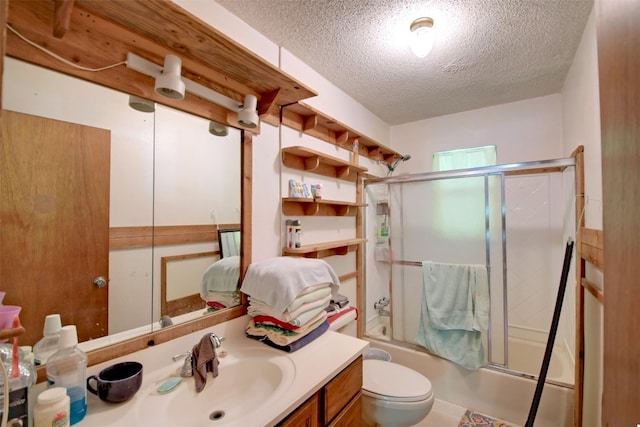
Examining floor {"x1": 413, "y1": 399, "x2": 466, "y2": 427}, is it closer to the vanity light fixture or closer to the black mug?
the black mug

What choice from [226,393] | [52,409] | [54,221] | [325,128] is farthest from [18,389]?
[325,128]

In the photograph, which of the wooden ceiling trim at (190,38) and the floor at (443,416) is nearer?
the wooden ceiling trim at (190,38)

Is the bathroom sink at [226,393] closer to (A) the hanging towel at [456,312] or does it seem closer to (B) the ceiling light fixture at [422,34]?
(A) the hanging towel at [456,312]

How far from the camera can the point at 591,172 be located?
4.87 ft

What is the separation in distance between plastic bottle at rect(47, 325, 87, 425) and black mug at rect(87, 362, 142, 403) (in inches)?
1.7

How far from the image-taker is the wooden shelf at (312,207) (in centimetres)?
167

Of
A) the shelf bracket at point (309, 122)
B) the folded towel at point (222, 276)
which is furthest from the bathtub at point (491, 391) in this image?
the shelf bracket at point (309, 122)

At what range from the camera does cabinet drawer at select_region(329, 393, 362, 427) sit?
1085mm

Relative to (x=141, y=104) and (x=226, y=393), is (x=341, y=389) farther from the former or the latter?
(x=141, y=104)

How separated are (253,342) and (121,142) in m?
0.99

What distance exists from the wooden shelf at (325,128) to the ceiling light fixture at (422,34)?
25.3 inches

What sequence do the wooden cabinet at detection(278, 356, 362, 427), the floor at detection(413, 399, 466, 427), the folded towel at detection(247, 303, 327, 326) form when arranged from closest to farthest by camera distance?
1. the wooden cabinet at detection(278, 356, 362, 427)
2. the folded towel at detection(247, 303, 327, 326)
3. the floor at detection(413, 399, 466, 427)

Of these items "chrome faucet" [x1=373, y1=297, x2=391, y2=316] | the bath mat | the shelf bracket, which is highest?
the shelf bracket

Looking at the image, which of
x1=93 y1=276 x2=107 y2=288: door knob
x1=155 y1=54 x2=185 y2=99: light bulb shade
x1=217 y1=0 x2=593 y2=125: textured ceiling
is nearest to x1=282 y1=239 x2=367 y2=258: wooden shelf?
x1=93 y1=276 x2=107 y2=288: door knob
